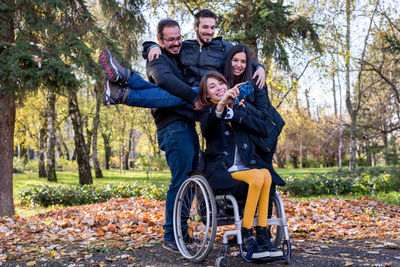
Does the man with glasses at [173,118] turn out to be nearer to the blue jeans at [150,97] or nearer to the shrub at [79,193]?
the blue jeans at [150,97]

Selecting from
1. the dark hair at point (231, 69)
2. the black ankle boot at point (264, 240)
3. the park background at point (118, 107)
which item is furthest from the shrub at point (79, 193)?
the black ankle boot at point (264, 240)

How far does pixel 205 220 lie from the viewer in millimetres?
3281

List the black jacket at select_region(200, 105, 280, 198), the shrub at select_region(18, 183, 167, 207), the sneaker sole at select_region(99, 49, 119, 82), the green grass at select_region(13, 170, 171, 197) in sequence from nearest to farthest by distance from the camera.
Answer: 1. the black jacket at select_region(200, 105, 280, 198)
2. the sneaker sole at select_region(99, 49, 119, 82)
3. the shrub at select_region(18, 183, 167, 207)
4. the green grass at select_region(13, 170, 171, 197)

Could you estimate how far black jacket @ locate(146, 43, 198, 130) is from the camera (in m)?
3.43

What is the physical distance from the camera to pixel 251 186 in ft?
9.62

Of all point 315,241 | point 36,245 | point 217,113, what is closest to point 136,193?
point 36,245

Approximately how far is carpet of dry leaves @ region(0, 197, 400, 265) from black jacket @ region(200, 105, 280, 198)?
4.67ft

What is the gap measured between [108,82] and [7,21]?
524cm

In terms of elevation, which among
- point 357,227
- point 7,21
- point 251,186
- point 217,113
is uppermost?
point 7,21

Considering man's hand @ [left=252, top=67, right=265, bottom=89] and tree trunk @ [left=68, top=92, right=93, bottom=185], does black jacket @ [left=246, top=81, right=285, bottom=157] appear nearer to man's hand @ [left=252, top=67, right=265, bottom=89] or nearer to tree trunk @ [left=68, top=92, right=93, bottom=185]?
man's hand @ [left=252, top=67, right=265, bottom=89]

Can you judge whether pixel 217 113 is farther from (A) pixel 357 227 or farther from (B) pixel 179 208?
(A) pixel 357 227

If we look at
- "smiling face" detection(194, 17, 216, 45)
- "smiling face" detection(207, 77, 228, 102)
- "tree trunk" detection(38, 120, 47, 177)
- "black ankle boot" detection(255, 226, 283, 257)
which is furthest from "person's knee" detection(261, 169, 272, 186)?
"tree trunk" detection(38, 120, 47, 177)

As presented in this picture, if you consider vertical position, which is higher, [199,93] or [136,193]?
[199,93]

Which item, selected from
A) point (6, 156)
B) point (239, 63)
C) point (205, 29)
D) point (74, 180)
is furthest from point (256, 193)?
point (74, 180)
